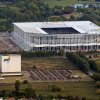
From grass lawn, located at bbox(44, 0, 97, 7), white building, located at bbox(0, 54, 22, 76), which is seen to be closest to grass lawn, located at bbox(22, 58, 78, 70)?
white building, located at bbox(0, 54, 22, 76)

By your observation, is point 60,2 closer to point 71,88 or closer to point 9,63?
point 9,63

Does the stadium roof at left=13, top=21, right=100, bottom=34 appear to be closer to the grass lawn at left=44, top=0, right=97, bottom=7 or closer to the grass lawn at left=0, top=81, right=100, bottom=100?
the grass lawn at left=0, top=81, right=100, bottom=100

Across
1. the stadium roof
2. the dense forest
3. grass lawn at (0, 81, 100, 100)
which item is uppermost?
the stadium roof

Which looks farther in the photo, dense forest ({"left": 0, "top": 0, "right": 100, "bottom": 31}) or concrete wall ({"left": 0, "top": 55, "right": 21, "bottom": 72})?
A: dense forest ({"left": 0, "top": 0, "right": 100, "bottom": 31})

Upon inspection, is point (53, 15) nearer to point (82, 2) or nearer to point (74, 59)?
point (82, 2)

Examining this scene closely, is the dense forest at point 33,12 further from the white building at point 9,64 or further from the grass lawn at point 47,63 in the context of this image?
the white building at point 9,64

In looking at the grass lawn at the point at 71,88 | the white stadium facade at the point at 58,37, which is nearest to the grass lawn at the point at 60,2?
the white stadium facade at the point at 58,37

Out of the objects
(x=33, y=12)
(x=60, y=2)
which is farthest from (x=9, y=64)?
(x=60, y=2)
